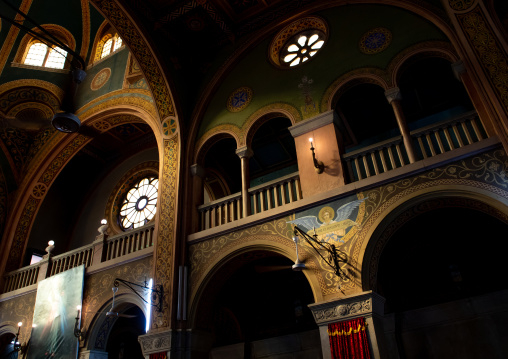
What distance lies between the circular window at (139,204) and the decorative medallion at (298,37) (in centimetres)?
614

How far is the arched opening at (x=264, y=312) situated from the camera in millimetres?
10070

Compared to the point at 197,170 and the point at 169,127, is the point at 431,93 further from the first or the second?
the point at 169,127

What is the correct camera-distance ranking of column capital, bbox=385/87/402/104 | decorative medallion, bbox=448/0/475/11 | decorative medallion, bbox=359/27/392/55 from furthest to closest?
decorative medallion, bbox=359/27/392/55, column capital, bbox=385/87/402/104, decorative medallion, bbox=448/0/475/11

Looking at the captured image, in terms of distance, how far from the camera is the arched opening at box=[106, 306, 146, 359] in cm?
1249

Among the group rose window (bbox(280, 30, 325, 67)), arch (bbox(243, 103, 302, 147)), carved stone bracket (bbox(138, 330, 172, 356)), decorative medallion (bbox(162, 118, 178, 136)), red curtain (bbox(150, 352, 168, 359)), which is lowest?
red curtain (bbox(150, 352, 168, 359))

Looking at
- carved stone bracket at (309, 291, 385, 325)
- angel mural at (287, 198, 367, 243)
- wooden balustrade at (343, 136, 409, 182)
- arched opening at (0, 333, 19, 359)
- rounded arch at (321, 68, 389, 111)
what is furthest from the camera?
arched opening at (0, 333, 19, 359)

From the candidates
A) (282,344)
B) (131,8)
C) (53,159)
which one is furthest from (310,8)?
(53,159)

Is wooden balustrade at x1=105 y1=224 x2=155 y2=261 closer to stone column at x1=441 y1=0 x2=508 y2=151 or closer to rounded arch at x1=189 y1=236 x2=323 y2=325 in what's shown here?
rounded arch at x1=189 y1=236 x2=323 y2=325

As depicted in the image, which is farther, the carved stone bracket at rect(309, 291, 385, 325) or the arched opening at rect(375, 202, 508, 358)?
the arched opening at rect(375, 202, 508, 358)

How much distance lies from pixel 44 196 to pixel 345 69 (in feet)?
35.3

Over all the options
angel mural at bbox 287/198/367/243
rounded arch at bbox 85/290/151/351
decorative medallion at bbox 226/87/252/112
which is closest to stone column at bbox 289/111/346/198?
angel mural at bbox 287/198/367/243

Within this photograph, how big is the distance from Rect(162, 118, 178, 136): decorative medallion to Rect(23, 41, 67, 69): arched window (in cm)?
600

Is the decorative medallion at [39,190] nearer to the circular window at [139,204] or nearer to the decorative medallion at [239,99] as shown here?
the circular window at [139,204]

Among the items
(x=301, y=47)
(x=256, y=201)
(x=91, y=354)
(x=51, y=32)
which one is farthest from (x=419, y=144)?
(x=51, y=32)
